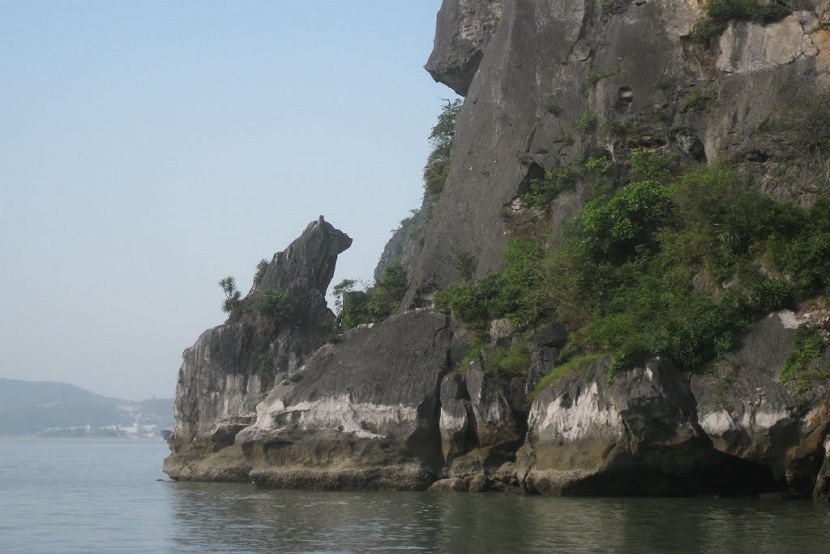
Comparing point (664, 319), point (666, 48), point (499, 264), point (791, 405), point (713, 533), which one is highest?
point (666, 48)

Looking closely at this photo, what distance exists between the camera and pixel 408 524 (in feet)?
61.5

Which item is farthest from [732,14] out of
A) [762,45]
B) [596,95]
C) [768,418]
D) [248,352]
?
[248,352]

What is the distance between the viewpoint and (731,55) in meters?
29.7

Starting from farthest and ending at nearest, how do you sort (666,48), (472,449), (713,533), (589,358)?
(666,48) < (472,449) < (589,358) < (713,533)

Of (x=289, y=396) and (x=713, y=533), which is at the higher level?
(x=289, y=396)

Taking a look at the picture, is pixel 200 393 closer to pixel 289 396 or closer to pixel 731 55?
pixel 289 396

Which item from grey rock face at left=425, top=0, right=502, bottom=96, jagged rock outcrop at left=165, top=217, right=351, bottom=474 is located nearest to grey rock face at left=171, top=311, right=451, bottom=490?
jagged rock outcrop at left=165, top=217, right=351, bottom=474

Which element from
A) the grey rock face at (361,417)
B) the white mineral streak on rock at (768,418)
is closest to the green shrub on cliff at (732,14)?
the grey rock face at (361,417)

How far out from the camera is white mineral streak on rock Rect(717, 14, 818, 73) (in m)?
27.8

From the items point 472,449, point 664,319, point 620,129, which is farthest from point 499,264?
point 664,319

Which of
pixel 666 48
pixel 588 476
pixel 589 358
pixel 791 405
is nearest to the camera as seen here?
pixel 791 405

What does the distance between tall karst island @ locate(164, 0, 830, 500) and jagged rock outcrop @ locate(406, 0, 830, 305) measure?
0.07 metres

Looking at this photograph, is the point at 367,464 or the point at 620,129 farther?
the point at 620,129

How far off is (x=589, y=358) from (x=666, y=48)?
12.4 meters
